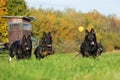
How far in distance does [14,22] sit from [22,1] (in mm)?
17295

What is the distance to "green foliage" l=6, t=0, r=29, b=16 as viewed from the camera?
6569 cm

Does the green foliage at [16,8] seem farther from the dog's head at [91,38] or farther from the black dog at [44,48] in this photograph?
the dog's head at [91,38]

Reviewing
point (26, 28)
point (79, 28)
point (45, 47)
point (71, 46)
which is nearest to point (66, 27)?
point (79, 28)

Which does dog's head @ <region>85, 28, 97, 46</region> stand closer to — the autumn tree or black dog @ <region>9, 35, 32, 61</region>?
black dog @ <region>9, 35, 32, 61</region>

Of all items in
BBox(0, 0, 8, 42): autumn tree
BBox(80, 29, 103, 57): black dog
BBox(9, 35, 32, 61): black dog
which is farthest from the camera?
BBox(0, 0, 8, 42): autumn tree

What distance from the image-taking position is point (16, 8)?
216ft

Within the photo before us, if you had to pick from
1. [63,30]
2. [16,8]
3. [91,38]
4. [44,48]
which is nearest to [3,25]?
[16,8]

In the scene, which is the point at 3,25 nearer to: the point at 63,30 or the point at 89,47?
the point at 63,30

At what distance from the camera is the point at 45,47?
20781 mm

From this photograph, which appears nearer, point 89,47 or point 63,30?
point 89,47

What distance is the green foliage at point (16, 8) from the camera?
6569 cm

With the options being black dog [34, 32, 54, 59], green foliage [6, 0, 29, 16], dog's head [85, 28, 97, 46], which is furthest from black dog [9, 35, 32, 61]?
green foliage [6, 0, 29, 16]

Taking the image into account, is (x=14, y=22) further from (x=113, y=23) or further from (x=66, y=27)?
(x=113, y=23)

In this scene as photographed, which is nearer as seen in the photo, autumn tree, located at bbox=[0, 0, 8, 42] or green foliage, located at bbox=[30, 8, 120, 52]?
autumn tree, located at bbox=[0, 0, 8, 42]
